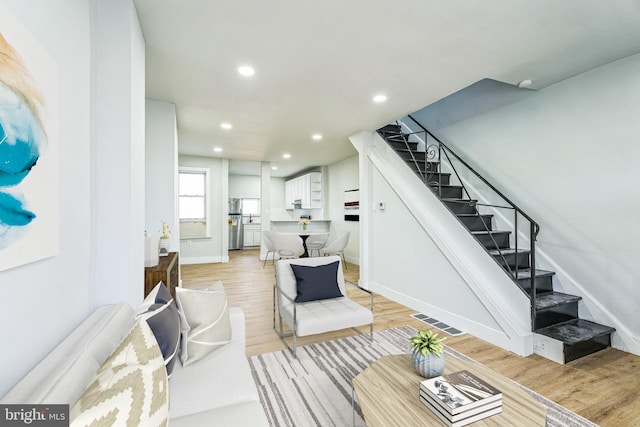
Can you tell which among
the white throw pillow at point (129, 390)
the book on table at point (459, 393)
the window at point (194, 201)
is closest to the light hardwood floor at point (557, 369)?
the book on table at point (459, 393)

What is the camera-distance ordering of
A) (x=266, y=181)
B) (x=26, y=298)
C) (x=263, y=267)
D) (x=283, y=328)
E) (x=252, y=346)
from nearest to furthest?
(x=26, y=298) < (x=252, y=346) < (x=283, y=328) < (x=263, y=267) < (x=266, y=181)

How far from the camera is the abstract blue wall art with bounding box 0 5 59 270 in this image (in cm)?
86

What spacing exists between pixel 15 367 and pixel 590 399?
9.99 ft

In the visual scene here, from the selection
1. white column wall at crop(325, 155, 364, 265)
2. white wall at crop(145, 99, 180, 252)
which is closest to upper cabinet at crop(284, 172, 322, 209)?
white column wall at crop(325, 155, 364, 265)

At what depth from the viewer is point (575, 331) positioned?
2.49m

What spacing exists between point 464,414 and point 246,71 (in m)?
2.96

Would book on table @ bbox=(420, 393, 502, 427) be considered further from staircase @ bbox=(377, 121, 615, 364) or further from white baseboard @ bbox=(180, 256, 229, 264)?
white baseboard @ bbox=(180, 256, 229, 264)

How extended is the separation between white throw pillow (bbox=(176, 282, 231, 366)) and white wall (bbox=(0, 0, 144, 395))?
1.42ft

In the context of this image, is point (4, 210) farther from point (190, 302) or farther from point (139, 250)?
point (139, 250)

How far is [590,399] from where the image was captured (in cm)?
184

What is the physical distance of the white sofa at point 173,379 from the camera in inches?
31.1

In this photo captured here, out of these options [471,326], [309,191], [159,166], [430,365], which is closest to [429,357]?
[430,365]

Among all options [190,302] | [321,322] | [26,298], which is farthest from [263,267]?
[26,298]

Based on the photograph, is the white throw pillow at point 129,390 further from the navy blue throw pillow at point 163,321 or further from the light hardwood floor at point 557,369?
the light hardwood floor at point 557,369
